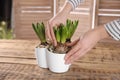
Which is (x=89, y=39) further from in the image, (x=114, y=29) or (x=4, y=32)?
(x=4, y=32)

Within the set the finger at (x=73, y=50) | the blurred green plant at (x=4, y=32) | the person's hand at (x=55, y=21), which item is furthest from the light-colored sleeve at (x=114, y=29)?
the blurred green plant at (x=4, y=32)

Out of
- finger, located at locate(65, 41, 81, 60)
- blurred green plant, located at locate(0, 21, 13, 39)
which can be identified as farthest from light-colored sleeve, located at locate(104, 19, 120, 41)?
blurred green plant, located at locate(0, 21, 13, 39)

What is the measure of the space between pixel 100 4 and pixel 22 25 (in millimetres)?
1252

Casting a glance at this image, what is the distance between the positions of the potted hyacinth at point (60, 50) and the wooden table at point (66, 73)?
0.03 m

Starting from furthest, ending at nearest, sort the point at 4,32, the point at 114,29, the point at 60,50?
1. the point at 4,32
2. the point at 60,50
3. the point at 114,29

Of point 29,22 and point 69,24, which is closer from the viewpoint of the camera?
point 69,24

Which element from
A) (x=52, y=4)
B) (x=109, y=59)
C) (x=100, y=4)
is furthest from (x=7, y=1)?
(x=109, y=59)

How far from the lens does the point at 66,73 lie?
1082 mm

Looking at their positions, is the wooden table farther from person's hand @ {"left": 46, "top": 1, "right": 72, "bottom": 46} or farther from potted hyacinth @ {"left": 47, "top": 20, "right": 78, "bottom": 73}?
person's hand @ {"left": 46, "top": 1, "right": 72, "bottom": 46}

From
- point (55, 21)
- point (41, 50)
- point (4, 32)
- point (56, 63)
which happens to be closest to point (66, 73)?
point (56, 63)

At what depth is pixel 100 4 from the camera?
3.22 metres

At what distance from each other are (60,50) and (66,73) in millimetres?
121

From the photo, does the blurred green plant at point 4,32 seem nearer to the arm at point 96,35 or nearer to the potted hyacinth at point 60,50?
the potted hyacinth at point 60,50

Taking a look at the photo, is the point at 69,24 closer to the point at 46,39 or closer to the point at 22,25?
the point at 46,39
